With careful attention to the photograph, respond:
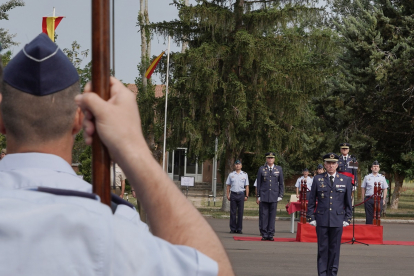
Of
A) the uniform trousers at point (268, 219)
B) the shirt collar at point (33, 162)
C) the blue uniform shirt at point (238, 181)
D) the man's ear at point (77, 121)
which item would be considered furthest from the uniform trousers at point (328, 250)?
the shirt collar at point (33, 162)

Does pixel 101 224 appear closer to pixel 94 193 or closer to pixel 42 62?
pixel 94 193

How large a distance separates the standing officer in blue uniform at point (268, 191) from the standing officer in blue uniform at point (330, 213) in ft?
17.4

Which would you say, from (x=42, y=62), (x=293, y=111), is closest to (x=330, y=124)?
(x=293, y=111)

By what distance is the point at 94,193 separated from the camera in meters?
1.33

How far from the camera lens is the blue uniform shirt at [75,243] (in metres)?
1.18

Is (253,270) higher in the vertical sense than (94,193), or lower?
lower

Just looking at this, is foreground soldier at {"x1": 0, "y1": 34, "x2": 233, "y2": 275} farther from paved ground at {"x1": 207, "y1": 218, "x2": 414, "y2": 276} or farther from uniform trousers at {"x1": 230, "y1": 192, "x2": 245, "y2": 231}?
uniform trousers at {"x1": 230, "y1": 192, "x2": 245, "y2": 231}

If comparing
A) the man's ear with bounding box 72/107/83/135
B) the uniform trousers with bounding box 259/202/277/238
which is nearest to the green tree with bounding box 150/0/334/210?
the uniform trousers with bounding box 259/202/277/238

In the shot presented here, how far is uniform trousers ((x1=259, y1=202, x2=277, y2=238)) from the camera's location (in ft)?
50.7

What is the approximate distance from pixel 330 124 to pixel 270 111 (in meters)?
4.19

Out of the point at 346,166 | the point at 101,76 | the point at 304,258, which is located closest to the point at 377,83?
the point at 346,166

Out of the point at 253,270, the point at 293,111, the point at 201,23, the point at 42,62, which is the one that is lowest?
the point at 253,270

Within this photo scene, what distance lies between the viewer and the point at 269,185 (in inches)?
640

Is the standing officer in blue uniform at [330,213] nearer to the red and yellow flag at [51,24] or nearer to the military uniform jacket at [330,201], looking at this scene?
the military uniform jacket at [330,201]
